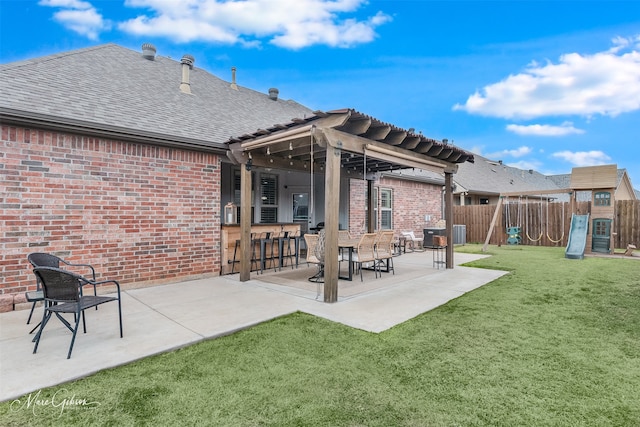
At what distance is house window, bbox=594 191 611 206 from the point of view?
1121 cm

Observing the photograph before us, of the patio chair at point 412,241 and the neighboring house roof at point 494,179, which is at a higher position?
the neighboring house roof at point 494,179

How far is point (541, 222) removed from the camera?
47.3ft

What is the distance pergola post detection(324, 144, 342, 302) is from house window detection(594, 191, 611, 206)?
11.5m

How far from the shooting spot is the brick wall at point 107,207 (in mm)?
5000

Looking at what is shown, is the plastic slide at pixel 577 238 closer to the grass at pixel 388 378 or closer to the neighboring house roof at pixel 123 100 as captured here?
the grass at pixel 388 378

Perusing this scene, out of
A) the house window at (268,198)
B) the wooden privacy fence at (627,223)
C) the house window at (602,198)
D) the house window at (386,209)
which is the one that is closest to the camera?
the house window at (268,198)

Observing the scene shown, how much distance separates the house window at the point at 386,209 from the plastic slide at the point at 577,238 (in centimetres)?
600

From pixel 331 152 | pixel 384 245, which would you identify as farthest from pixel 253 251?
pixel 331 152

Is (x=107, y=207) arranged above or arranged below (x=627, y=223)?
above

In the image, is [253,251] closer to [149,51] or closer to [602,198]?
[149,51]

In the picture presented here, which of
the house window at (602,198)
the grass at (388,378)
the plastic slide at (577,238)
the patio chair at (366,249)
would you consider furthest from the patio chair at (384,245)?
the house window at (602,198)

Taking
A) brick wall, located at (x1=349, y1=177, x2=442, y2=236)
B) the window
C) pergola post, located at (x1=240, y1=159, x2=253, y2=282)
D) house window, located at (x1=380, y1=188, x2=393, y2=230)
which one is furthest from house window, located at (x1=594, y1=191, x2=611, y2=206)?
pergola post, located at (x1=240, y1=159, x2=253, y2=282)

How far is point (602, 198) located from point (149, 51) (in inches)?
635

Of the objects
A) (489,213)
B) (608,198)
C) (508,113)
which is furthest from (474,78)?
(508,113)
